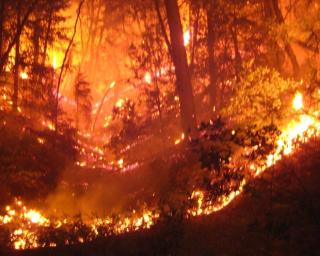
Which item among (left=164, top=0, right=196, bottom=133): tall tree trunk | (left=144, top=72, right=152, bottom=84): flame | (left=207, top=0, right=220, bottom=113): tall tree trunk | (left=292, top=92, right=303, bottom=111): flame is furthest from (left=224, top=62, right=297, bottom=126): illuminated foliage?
(left=144, top=72, right=152, bottom=84): flame

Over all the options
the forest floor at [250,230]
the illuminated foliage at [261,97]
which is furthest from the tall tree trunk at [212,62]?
the forest floor at [250,230]

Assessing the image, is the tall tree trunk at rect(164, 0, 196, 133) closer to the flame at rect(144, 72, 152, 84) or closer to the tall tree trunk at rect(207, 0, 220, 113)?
the tall tree trunk at rect(207, 0, 220, 113)

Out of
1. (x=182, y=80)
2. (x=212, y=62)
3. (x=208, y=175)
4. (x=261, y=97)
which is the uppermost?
(x=212, y=62)

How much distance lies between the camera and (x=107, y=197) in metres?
18.7

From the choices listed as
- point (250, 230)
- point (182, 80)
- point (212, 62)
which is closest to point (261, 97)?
point (250, 230)

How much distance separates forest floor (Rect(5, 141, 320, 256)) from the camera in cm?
868

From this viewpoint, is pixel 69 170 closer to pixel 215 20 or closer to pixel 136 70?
pixel 136 70

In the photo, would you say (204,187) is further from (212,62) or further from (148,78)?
(148,78)

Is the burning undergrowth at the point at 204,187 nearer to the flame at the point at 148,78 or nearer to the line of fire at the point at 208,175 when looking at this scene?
the line of fire at the point at 208,175

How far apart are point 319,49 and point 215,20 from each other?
9463 mm

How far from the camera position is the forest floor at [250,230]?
342 inches

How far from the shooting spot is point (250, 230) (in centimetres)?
920

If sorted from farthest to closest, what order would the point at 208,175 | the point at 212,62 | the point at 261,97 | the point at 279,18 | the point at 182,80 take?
the point at 212,62
the point at 182,80
the point at 279,18
the point at 261,97
the point at 208,175

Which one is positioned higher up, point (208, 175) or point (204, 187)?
point (208, 175)
